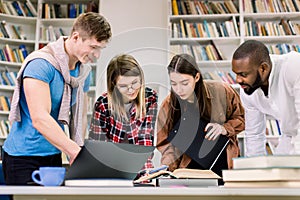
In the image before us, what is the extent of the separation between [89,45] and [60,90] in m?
0.20

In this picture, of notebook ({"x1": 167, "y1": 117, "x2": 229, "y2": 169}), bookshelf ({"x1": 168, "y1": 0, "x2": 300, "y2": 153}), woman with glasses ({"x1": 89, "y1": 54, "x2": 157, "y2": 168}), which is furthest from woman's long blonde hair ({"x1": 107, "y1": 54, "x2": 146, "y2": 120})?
bookshelf ({"x1": 168, "y1": 0, "x2": 300, "y2": 153})

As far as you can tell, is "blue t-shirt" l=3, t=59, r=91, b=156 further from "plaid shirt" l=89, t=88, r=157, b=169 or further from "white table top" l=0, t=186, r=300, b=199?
"white table top" l=0, t=186, r=300, b=199

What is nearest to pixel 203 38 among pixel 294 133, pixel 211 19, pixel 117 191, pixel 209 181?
pixel 211 19

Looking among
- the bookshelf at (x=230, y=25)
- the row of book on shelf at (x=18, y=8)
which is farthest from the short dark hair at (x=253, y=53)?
the row of book on shelf at (x=18, y=8)

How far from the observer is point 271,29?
4.08 m

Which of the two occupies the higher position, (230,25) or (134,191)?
(230,25)

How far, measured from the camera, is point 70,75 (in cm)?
165

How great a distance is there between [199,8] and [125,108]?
2.81 metres

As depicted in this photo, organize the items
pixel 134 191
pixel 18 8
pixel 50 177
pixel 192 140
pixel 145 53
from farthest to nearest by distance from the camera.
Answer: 1. pixel 18 8
2. pixel 192 140
3. pixel 145 53
4. pixel 50 177
5. pixel 134 191

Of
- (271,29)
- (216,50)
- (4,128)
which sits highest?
(271,29)

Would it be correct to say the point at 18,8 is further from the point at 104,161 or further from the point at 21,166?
the point at 104,161

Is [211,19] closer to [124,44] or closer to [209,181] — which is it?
[124,44]

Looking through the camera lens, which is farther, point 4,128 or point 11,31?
point 11,31

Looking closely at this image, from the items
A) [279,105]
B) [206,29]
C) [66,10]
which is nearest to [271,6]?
[206,29]
